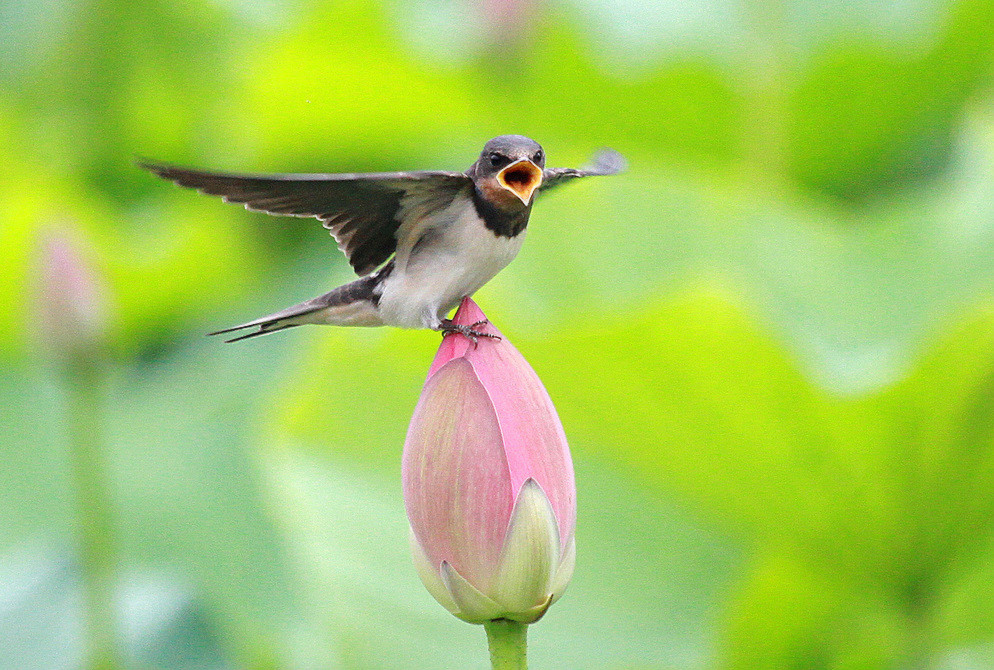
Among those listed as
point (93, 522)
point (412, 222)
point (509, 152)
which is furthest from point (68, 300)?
point (509, 152)

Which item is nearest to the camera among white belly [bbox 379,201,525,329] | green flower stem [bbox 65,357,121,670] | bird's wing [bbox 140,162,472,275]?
bird's wing [bbox 140,162,472,275]

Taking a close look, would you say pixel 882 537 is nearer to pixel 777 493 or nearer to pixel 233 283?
pixel 777 493

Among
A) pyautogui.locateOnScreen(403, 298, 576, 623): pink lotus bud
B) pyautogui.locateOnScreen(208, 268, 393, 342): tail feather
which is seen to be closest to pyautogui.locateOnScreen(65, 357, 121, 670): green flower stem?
pyautogui.locateOnScreen(208, 268, 393, 342): tail feather

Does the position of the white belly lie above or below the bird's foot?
above

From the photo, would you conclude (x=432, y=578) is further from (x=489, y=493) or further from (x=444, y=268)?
(x=444, y=268)

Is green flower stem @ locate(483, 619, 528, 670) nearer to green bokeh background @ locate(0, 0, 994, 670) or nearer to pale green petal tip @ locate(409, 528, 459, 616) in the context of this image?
pale green petal tip @ locate(409, 528, 459, 616)

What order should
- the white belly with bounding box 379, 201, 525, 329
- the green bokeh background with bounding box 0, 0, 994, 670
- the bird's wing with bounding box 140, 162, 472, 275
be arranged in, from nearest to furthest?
the bird's wing with bounding box 140, 162, 472, 275, the white belly with bounding box 379, 201, 525, 329, the green bokeh background with bounding box 0, 0, 994, 670

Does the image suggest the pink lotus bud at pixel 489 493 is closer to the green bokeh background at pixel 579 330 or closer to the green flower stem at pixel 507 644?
the green flower stem at pixel 507 644
